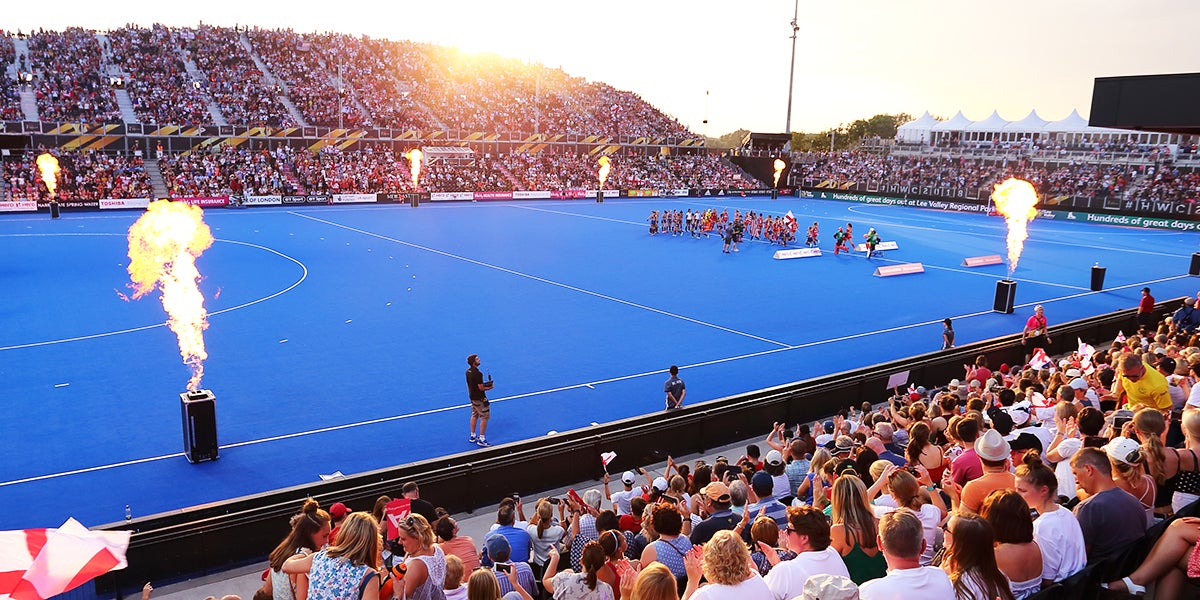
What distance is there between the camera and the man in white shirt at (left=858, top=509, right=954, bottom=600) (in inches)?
177

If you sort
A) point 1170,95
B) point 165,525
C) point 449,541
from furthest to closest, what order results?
point 1170,95, point 165,525, point 449,541

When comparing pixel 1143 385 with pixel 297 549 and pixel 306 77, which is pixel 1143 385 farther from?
pixel 306 77

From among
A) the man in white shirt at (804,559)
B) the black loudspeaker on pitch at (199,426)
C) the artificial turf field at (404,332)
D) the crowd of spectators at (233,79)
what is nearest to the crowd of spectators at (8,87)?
the crowd of spectators at (233,79)

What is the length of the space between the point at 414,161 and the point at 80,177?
→ 2123 cm

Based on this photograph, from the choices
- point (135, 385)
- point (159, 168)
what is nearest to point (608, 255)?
point (135, 385)

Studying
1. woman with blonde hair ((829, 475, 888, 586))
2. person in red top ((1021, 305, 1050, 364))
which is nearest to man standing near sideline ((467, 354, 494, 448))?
woman with blonde hair ((829, 475, 888, 586))

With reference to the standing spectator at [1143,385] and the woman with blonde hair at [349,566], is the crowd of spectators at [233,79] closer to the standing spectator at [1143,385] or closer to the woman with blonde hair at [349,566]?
the standing spectator at [1143,385]

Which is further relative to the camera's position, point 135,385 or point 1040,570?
point 135,385

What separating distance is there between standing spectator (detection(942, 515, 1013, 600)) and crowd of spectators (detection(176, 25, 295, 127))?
6144 cm

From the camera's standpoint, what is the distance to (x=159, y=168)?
52.8 meters

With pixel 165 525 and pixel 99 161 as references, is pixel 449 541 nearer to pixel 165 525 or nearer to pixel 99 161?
pixel 165 525

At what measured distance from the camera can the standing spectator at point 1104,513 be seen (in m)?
5.69

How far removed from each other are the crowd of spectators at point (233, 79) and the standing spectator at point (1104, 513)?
201 feet

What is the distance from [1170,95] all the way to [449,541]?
16684mm
